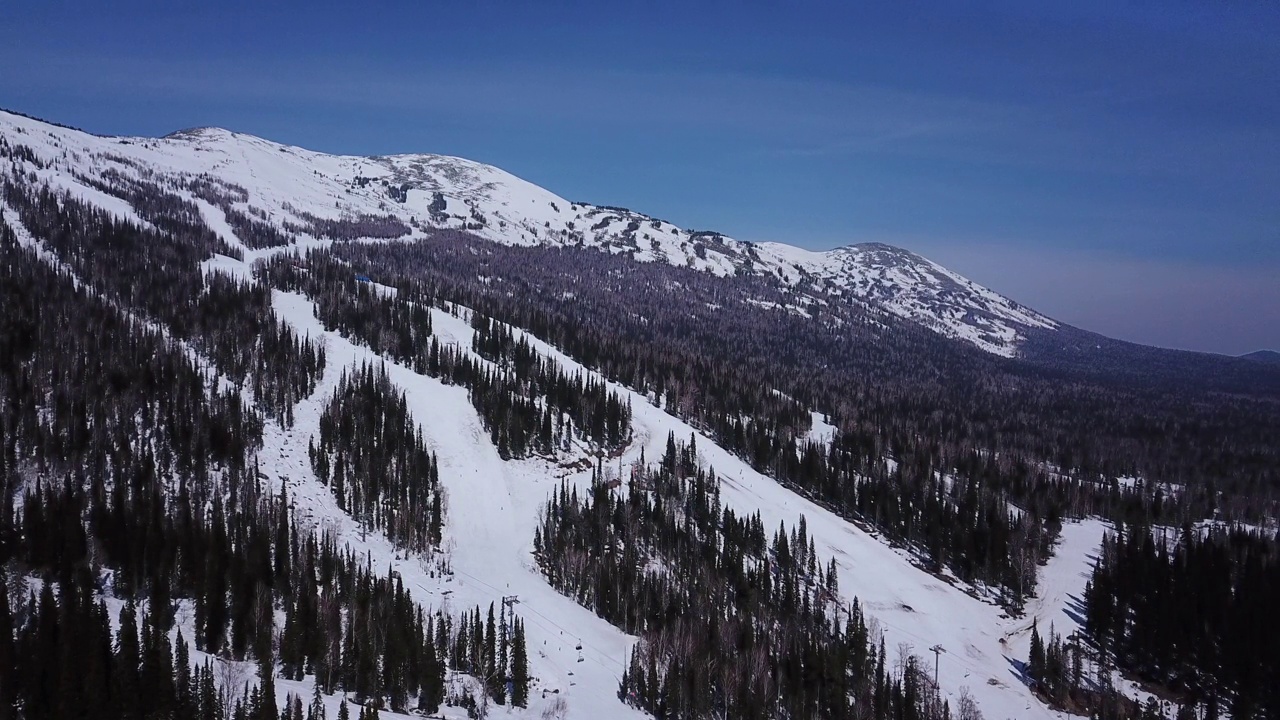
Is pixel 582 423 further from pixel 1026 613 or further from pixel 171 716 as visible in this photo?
pixel 171 716

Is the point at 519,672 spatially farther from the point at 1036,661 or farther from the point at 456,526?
the point at 1036,661

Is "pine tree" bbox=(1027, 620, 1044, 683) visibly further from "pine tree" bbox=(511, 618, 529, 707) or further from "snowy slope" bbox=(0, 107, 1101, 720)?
"pine tree" bbox=(511, 618, 529, 707)

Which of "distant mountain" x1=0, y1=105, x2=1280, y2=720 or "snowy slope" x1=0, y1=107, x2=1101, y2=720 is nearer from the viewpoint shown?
"distant mountain" x1=0, y1=105, x2=1280, y2=720

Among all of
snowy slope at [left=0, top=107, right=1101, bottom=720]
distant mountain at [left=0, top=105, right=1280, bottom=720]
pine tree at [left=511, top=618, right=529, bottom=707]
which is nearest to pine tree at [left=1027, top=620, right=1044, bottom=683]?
distant mountain at [left=0, top=105, right=1280, bottom=720]

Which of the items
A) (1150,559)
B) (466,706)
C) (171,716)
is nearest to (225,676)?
(171,716)

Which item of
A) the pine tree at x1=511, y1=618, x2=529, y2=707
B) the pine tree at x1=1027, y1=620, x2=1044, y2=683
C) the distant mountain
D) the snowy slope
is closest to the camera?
the distant mountain

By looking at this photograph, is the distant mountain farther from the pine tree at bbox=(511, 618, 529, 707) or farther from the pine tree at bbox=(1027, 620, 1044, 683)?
the pine tree at bbox=(1027, 620, 1044, 683)

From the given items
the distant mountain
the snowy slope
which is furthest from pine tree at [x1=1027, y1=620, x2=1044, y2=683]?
the snowy slope

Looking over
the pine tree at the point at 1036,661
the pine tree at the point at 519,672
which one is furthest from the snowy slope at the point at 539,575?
the pine tree at the point at 1036,661

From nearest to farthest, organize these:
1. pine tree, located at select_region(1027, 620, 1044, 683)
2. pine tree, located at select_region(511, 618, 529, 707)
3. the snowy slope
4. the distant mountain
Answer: the distant mountain
pine tree, located at select_region(511, 618, 529, 707)
the snowy slope
pine tree, located at select_region(1027, 620, 1044, 683)

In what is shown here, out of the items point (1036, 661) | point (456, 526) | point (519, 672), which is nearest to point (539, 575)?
point (456, 526)

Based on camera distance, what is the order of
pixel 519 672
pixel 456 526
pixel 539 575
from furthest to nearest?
pixel 456 526 → pixel 539 575 → pixel 519 672
